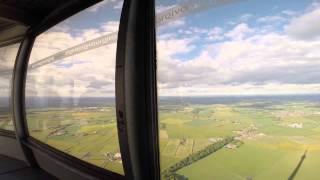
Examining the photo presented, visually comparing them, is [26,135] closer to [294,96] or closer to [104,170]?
[104,170]

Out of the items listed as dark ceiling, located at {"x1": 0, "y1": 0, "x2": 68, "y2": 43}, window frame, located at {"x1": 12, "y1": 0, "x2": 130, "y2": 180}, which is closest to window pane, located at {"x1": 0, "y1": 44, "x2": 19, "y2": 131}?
window frame, located at {"x1": 12, "y1": 0, "x2": 130, "y2": 180}

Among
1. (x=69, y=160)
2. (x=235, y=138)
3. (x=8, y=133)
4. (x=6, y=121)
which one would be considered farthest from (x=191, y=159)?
(x=6, y=121)

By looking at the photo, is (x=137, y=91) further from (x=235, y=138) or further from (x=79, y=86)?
(x=79, y=86)

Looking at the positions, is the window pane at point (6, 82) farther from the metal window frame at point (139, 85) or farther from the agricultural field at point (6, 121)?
the metal window frame at point (139, 85)

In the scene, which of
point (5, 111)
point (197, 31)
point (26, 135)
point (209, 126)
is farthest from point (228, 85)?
point (5, 111)

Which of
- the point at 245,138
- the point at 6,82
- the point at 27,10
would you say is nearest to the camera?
the point at 245,138

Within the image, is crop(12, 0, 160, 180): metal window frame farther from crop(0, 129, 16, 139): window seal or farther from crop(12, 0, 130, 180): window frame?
crop(0, 129, 16, 139): window seal
